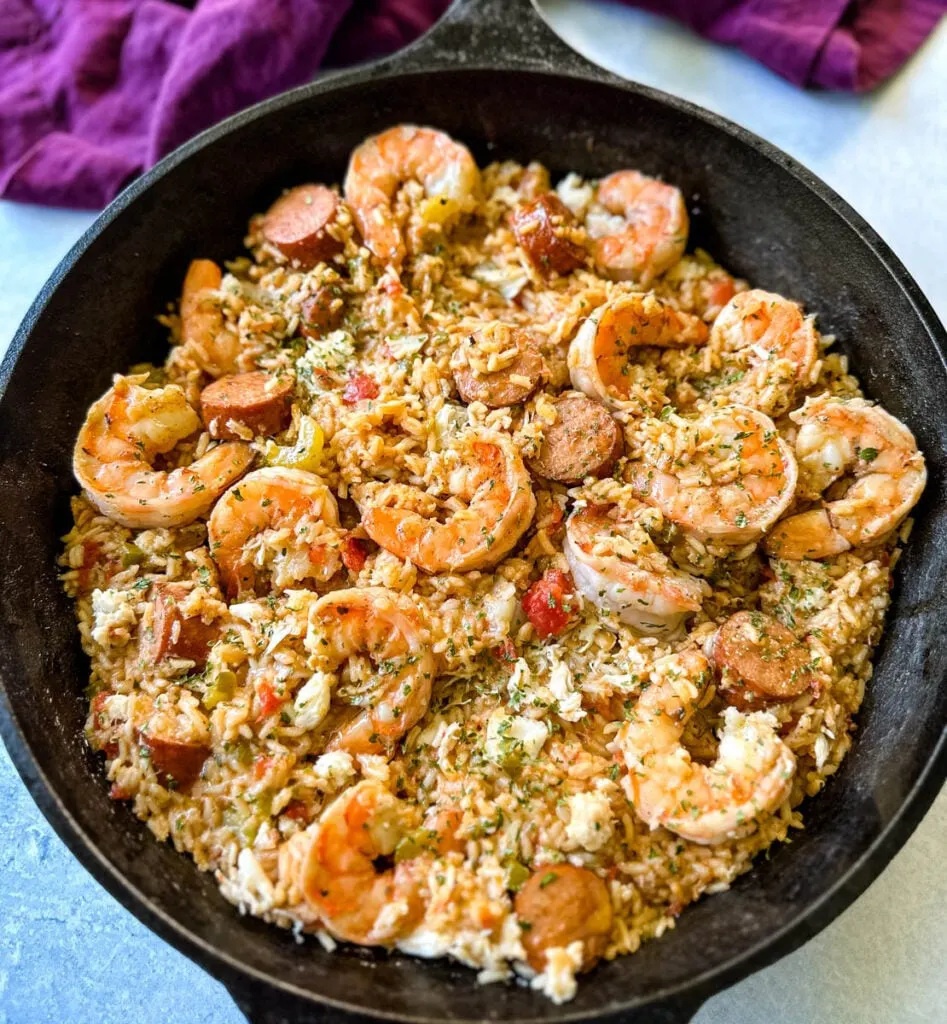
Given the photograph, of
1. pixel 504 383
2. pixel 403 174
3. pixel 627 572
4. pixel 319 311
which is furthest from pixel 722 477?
pixel 403 174

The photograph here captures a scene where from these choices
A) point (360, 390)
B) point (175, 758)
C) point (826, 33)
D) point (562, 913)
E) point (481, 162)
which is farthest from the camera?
point (826, 33)

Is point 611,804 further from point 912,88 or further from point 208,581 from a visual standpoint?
point 912,88

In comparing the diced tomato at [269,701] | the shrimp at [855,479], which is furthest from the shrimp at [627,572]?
the diced tomato at [269,701]

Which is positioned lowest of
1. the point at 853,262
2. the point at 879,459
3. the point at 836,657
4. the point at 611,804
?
the point at 611,804

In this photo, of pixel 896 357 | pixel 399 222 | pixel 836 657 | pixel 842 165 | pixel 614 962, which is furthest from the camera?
pixel 842 165

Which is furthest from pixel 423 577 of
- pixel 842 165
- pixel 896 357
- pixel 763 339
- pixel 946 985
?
pixel 842 165

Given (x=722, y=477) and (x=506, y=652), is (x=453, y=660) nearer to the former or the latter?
(x=506, y=652)
